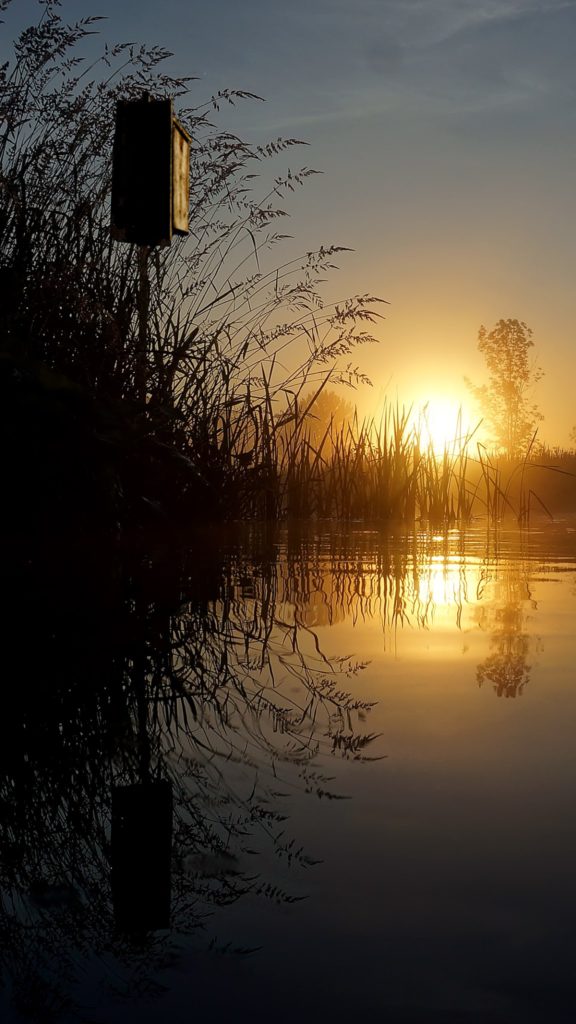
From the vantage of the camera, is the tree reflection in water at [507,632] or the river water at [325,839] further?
the tree reflection in water at [507,632]

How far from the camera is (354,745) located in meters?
1.11

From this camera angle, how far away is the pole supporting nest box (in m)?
3.41

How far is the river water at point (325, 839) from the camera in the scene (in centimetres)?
60

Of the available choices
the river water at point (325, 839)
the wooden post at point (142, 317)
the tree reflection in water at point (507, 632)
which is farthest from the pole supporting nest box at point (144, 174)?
the river water at point (325, 839)

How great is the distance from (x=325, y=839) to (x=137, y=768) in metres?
0.30

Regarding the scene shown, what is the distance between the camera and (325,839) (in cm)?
82

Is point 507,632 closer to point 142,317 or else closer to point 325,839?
point 325,839

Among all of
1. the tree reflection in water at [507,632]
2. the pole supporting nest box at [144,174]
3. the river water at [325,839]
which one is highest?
the pole supporting nest box at [144,174]

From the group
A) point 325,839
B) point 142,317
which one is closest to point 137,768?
point 325,839

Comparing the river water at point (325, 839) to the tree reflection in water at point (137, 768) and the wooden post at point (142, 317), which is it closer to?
the tree reflection in water at point (137, 768)

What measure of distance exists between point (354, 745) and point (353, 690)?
29 centimetres

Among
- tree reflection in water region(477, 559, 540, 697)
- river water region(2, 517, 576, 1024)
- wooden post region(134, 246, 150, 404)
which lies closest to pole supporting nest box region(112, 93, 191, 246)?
wooden post region(134, 246, 150, 404)

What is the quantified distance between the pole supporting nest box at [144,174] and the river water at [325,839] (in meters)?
2.05

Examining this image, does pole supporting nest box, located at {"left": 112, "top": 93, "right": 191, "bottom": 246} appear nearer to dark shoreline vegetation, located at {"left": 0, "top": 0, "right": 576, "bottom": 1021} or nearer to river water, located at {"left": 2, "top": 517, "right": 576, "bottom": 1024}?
dark shoreline vegetation, located at {"left": 0, "top": 0, "right": 576, "bottom": 1021}
